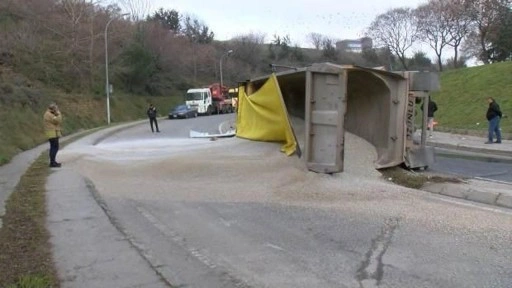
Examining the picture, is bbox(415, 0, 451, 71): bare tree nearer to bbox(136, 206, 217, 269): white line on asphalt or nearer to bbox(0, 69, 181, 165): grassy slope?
bbox(0, 69, 181, 165): grassy slope

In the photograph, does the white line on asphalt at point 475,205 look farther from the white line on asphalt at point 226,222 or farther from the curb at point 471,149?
the curb at point 471,149

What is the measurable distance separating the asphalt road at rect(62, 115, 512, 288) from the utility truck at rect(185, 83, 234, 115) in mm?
44157

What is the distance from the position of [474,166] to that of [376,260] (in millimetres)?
8924

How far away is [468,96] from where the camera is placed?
32.9 metres

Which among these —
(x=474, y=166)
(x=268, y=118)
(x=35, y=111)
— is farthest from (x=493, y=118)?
(x=35, y=111)

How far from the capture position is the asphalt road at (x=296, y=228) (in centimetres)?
541

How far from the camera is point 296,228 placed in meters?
7.27

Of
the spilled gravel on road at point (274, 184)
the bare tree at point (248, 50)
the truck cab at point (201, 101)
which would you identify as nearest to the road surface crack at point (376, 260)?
the spilled gravel on road at point (274, 184)

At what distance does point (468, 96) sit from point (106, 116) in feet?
89.9

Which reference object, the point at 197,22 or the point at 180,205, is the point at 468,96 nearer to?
the point at 180,205

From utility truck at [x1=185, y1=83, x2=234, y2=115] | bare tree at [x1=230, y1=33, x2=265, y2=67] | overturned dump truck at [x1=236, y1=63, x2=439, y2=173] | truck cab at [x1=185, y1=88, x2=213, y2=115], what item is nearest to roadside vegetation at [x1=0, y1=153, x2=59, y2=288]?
overturned dump truck at [x1=236, y1=63, x2=439, y2=173]

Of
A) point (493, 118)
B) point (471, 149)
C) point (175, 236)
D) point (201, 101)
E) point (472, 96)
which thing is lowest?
point (471, 149)

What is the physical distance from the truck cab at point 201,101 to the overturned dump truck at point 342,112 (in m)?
41.1

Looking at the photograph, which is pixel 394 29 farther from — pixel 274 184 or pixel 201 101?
pixel 274 184
